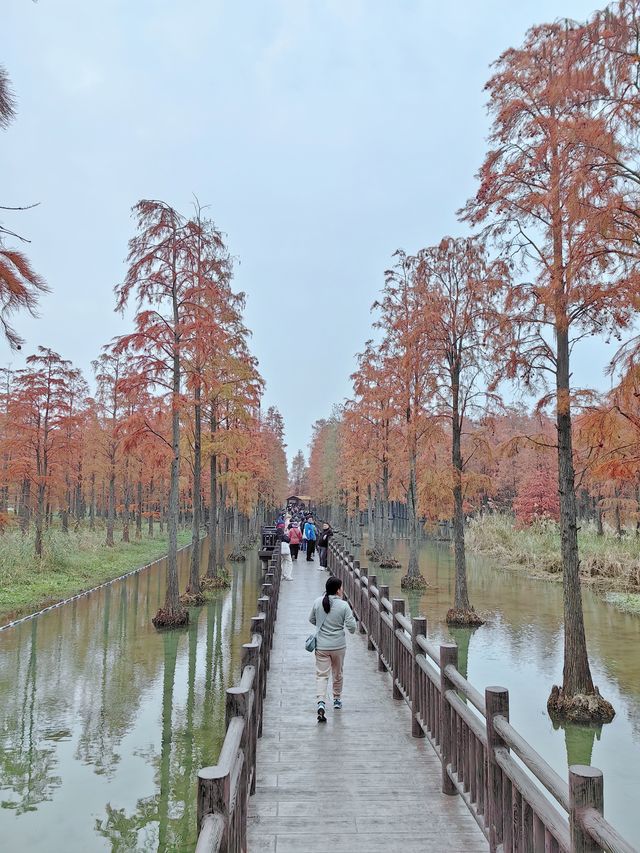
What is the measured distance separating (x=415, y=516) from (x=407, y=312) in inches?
319

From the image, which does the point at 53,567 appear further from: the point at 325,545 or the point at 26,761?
the point at 26,761

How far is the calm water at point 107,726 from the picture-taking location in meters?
6.22

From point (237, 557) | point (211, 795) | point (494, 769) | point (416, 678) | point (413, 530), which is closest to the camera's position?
point (211, 795)

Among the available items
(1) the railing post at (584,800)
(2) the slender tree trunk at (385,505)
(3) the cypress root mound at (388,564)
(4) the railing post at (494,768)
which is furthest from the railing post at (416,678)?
(3) the cypress root mound at (388,564)

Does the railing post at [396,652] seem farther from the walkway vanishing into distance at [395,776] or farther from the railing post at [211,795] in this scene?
the railing post at [211,795]

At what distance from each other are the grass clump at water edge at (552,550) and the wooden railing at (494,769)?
15949mm

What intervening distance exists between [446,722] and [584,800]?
2.85 metres

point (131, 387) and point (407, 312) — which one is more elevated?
point (407, 312)

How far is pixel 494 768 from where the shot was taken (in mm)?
4078

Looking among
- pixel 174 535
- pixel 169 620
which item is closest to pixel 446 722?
pixel 169 620

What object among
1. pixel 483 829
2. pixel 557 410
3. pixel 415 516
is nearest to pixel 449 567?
pixel 415 516

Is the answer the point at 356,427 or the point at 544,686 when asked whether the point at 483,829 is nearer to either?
the point at 544,686

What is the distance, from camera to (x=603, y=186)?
7914 mm

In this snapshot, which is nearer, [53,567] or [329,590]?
[329,590]
